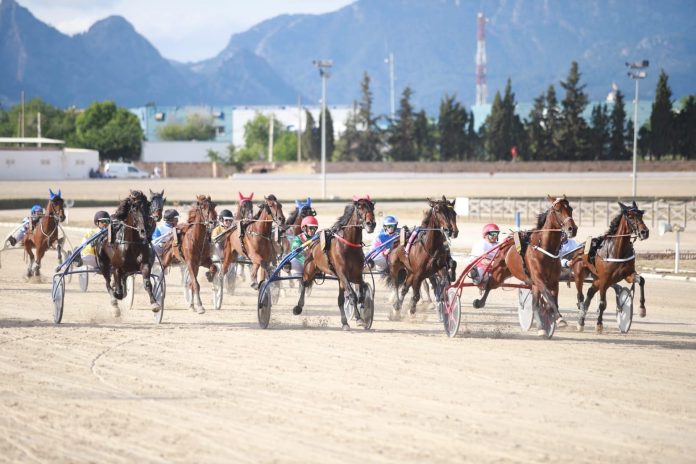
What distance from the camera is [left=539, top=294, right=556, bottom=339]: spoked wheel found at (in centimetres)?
1394

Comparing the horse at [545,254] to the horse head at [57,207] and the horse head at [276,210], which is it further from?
the horse head at [57,207]

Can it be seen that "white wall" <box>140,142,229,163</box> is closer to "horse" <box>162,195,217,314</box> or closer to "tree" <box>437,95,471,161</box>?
"tree" <box>437,95,471,161</box>

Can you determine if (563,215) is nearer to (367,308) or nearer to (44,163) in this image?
(367,308)

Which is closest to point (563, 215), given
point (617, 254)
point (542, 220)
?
point (542, 220)

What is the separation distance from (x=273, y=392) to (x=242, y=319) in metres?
5.86

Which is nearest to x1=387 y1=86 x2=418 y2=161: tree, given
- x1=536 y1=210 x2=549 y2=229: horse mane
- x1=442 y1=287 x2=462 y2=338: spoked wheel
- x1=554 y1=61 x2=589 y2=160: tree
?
x1=554 y1=61 x2=589 y2=160: tree

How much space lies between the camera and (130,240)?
15.1m

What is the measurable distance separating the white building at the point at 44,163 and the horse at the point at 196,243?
215 ft

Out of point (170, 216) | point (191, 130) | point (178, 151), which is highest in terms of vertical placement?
point (191, 130)

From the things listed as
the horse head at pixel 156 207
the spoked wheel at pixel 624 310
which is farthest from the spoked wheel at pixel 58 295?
the spoked wheel at pixel 624 310

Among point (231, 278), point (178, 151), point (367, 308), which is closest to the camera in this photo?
point (367, 308)

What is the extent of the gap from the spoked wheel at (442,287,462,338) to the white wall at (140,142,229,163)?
94.1 metres

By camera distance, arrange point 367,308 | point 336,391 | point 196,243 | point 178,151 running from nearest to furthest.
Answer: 1. point 336,391
2. point 367,308
3. point 196,243
4. point 178,151

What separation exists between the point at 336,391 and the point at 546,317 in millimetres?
4440
